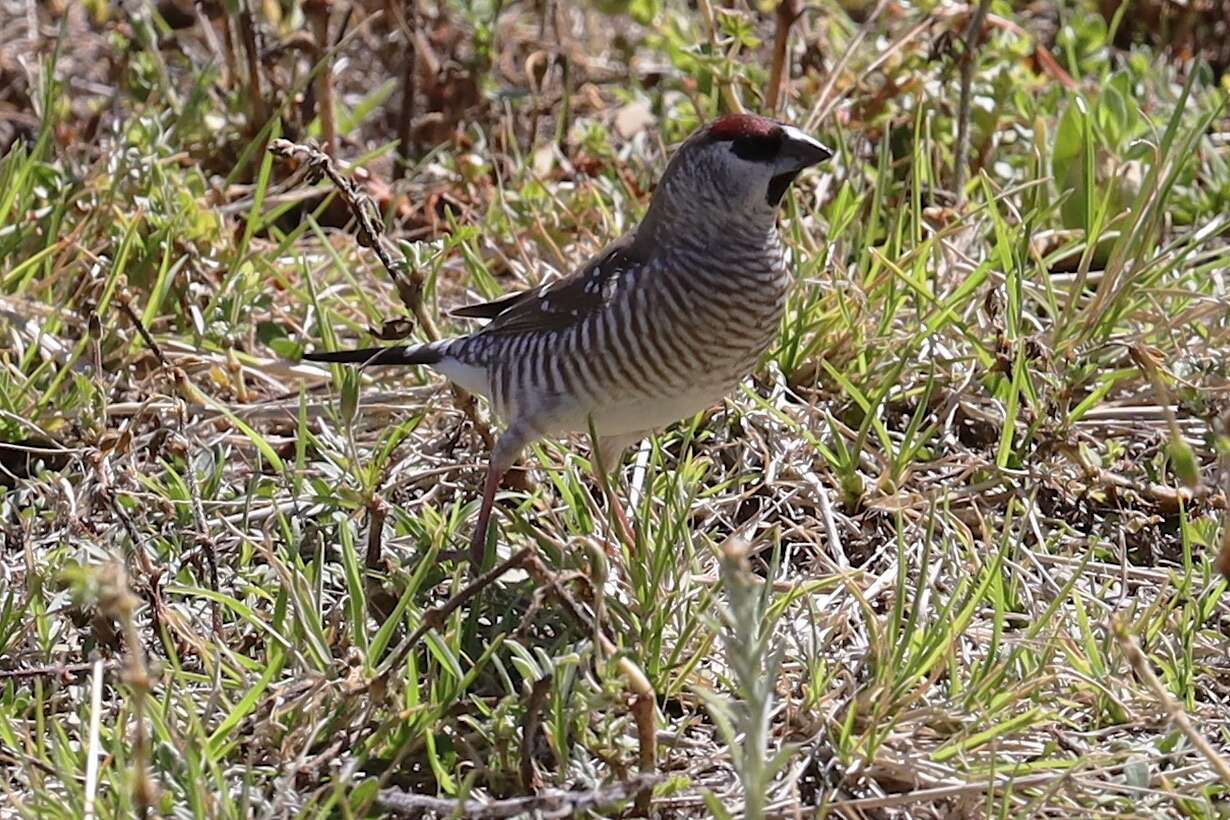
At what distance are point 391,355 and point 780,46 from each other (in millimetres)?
1628

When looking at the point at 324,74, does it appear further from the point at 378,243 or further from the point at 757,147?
the point at 757,147

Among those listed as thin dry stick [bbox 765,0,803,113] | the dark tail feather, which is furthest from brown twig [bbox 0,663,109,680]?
thin dry stick [bbox 765,0,803,113]

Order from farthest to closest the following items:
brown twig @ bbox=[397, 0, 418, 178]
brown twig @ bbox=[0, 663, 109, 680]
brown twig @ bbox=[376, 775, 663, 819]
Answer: brown twig @ bbox=[397, 0, 418, 178] → brown twig @ bbox=[0, 663, 109, 680] → brown twig @ bbox=[376, 775, 663, 819]

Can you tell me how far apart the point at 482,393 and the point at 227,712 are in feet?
3.29

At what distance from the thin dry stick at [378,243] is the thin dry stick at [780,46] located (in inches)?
51.3

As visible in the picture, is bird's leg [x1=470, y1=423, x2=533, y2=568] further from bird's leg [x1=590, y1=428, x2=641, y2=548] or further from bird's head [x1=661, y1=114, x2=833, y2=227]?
bird's head [x1=661, y1=114, x2=833, y2=227]

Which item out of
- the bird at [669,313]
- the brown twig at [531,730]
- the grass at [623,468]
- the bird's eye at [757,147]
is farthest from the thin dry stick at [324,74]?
the brown twig at [531,730]

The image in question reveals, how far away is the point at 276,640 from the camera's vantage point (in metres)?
3.23

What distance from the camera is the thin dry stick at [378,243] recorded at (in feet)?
12.0

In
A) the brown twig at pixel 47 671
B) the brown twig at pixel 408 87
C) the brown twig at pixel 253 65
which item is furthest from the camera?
the brown twig at pixel 408 87

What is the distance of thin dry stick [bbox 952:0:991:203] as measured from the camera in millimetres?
4762

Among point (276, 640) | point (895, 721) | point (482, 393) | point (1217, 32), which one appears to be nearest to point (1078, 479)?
point (895, 721)

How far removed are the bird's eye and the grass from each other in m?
0.66

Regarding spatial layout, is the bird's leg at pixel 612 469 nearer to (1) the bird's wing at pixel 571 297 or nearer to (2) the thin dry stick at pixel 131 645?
(1) the bird's wing at pixel 571 297
